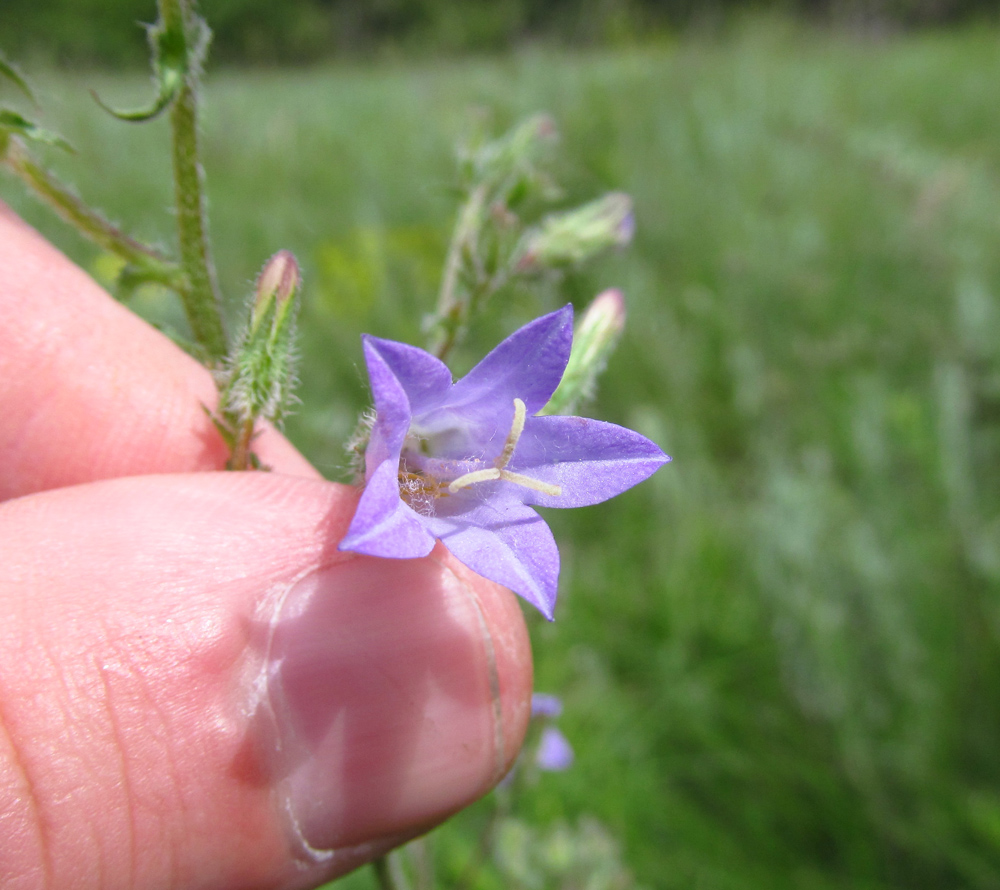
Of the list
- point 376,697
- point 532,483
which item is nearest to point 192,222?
point 532,483

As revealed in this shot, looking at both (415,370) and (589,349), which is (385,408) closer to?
(415,370)

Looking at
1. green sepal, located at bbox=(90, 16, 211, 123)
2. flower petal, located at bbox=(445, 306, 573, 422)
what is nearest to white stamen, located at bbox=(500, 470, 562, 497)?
flower petal, located at bbox=(445, 306, 573, 422)

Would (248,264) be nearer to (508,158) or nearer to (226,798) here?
(508,158)

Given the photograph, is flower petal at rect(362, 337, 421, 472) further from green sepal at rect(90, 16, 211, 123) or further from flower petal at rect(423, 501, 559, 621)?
green sepal at rect(90, 16, 211, 123)

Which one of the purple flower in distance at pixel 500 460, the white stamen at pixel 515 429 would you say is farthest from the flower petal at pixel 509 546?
the white stamen at pixel 515 429

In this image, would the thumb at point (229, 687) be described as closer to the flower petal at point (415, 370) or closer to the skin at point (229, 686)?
the skin at point (229, 686)
